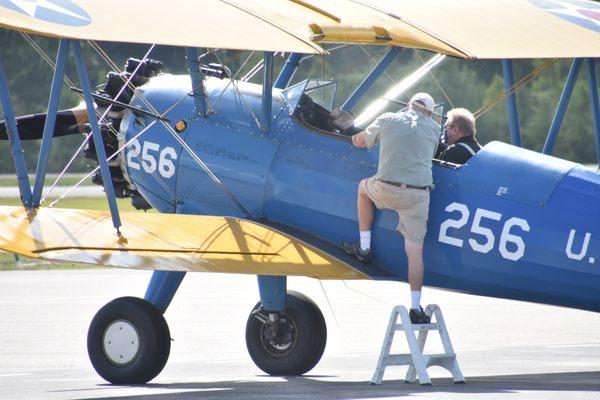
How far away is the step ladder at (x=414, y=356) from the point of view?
9422 millimetres

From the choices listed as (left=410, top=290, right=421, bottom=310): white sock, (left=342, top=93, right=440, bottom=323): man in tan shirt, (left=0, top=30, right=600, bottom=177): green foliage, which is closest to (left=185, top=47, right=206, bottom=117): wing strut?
(left=342, top=93, right=440, bottom=323): man in tan shirt

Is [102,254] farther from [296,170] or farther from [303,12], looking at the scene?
[303,12]

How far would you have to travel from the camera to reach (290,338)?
10945 millimetres

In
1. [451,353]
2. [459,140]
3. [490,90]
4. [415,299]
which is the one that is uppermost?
[490,90]

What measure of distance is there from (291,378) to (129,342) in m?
1.26

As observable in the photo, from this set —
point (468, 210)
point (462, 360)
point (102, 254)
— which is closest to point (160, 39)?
point (102, 254)

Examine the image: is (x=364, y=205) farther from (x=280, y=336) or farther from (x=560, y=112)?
(x=560, y=112)

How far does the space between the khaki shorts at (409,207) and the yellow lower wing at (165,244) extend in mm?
487

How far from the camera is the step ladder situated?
9.42 meters

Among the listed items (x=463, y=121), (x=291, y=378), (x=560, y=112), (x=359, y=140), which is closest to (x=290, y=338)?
(x=291, y=378)

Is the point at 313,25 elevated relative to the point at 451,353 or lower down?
elevated

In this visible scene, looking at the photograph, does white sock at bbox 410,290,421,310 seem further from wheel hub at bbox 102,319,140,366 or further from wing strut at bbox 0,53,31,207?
wing strut at bbox 0,53,31,207

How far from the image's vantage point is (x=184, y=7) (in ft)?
33.1

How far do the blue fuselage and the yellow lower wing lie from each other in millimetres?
326
